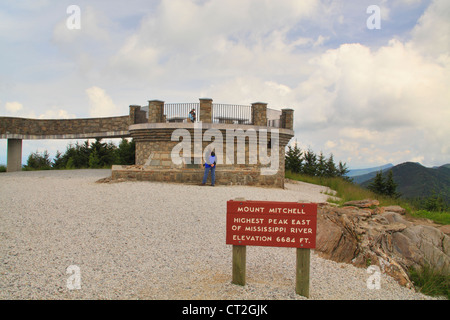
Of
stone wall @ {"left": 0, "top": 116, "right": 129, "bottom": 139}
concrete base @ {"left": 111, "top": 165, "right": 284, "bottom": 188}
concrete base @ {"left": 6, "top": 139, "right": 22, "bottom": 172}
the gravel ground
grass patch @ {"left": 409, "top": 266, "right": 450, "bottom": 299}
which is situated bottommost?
grass patch @ {"left": 409, "top": 266, "right": 450, "bottom": 299}

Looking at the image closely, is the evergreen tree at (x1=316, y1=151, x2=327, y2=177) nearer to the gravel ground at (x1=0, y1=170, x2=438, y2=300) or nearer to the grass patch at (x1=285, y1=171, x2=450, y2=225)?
the grass patch at (x1=285, y1=171, x2=450, y2=225)

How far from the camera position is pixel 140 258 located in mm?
6363

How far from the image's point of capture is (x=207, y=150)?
17.4 m

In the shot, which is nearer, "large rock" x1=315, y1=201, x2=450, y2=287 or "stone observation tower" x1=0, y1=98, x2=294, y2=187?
"large rock" x1=315, y1=201, x2=450, y2=287

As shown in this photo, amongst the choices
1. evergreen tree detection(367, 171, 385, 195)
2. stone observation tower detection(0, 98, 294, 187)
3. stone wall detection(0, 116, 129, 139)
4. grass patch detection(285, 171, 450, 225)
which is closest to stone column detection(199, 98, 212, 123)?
stone observation tower detection(0, 98, 294, 187)

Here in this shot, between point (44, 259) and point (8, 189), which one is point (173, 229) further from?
point (8, 189)

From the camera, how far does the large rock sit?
6578 mm

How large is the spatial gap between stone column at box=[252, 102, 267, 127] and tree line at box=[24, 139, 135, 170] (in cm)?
1113

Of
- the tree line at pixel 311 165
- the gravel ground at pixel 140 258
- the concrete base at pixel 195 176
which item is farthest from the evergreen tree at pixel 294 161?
the gravel ground at pixel 140 258

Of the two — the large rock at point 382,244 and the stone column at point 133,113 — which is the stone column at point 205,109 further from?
the large rock at point 382,244

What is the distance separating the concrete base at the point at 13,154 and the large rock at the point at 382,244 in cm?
2379

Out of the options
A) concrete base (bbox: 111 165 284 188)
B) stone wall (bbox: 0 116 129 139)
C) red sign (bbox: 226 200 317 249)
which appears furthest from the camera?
stone wall (bbox: 0 116 129 139)

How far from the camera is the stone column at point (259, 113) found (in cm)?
1894
